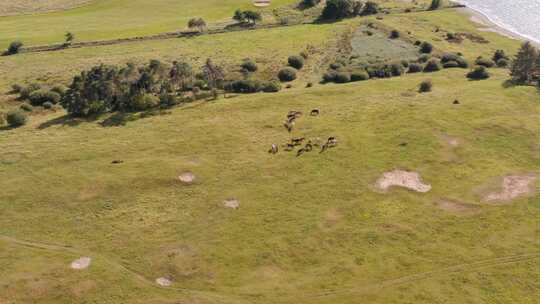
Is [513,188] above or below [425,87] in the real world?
below

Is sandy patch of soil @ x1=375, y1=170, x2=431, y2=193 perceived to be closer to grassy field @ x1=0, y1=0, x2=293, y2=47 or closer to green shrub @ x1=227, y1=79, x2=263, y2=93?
green shrub @ x1=227, y1=79, x2=263, y2=93

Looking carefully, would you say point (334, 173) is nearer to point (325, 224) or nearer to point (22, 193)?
point (325, 224)

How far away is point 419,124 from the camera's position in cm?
8700

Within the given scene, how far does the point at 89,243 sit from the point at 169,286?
12.8m

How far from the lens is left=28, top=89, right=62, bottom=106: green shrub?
321 ft

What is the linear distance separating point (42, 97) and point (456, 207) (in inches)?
3181

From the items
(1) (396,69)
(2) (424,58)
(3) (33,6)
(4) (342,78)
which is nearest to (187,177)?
(4) (342,78)

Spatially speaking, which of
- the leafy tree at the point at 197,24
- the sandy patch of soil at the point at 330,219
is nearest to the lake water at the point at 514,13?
the leafy tree at the point at 197,24

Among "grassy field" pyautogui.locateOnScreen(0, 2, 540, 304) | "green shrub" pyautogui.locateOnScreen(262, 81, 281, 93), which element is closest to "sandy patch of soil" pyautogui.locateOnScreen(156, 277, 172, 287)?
"grassy field" pyautogui.locateOnScreen(0, 2, 540, 304)

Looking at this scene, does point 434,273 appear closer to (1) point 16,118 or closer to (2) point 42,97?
(1) point 16,118

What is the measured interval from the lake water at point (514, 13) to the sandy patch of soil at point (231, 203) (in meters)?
122

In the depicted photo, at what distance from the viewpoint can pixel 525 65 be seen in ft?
351

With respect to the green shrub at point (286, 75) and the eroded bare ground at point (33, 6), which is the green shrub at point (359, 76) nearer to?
the green shrub at point (286, 75)

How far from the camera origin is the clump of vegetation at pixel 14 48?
126188 millimetres
